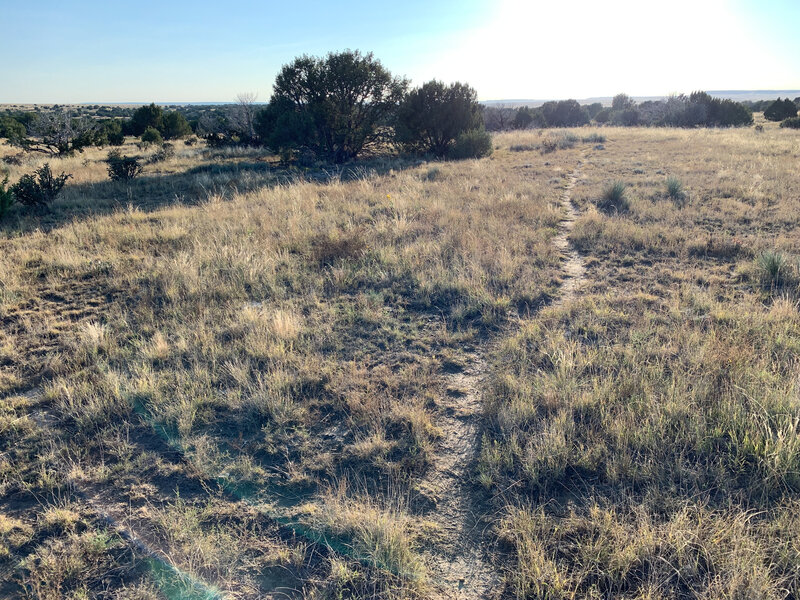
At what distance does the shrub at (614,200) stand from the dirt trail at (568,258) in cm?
64

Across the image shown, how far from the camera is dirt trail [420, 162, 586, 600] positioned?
7.80 feet

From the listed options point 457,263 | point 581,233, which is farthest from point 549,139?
point 457,263

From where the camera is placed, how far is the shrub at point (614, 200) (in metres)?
9.97

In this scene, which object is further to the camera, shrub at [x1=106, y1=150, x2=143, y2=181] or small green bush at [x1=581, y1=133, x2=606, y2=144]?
small green bush at [x1=581, y1=133, x2=606, y2=144]

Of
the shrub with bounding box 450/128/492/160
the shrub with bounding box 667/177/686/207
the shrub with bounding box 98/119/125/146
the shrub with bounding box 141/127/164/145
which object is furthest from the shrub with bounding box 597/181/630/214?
the shrub with bounding box 98/119/125/146

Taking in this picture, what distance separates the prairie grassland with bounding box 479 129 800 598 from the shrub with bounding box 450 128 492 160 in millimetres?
13916

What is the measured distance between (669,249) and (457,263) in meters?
3.74

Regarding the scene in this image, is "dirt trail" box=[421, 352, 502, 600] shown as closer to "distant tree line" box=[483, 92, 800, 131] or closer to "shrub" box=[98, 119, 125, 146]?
"shrub" box=[98, 119, 125, 146]

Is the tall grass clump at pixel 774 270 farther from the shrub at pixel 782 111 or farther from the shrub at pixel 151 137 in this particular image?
the shrub at pixel 782 111

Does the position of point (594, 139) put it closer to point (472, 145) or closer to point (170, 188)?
point (472, 145)

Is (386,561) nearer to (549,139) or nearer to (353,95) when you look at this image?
(353,95)

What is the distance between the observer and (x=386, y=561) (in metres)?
2.42

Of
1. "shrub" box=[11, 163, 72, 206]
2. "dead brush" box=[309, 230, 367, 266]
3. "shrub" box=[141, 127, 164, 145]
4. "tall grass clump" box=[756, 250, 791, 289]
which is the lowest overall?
"tall grass clump" box=[756, 250, 791, 289]

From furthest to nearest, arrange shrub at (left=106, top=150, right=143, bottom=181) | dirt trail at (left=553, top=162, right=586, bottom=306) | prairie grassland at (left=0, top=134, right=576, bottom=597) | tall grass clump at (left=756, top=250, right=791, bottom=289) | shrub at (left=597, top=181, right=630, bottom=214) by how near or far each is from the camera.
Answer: shrub at (left=106, top=150, right=143, bottom=181)
shrub at (left=597, top=181, right=630, bottom=214)
dirt trail at (left=553, top=162, right=586, bottom=306)
tall grass clump at (left=756, top=250, right=791, bottom=289)
prairie grassland at (left=0, top=134, right=576, bottom=597)
